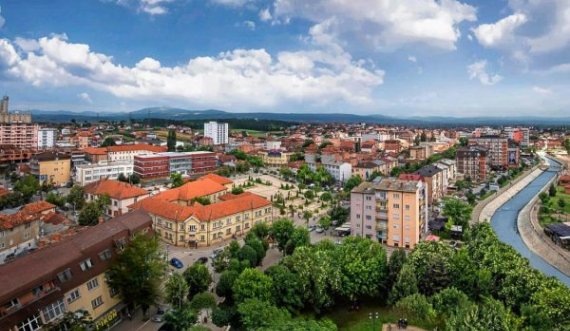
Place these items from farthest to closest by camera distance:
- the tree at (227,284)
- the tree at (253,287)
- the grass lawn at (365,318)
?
the tree at (227,284)
the grass lawn at (365,318)
the tree at (253,287)

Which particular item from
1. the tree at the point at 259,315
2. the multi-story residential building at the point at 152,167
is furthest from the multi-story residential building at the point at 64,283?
the multi-story residential building at the point at 152,167

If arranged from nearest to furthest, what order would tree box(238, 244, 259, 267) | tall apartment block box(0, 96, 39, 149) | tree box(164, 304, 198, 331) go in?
tree box(164, 304, 198, 331) < tree box(238, 244, 259, 267) < tall apartment block box(0, 96, 39, 149)

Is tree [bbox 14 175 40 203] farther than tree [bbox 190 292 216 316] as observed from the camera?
Yes

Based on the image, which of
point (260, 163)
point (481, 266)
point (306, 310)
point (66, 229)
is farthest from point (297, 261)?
point (260, 163)

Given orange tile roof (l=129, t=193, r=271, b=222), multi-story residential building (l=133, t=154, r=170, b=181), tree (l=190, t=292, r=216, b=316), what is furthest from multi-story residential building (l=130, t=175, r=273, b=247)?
multi-story residential building (l=133, t=154, r=170, b=181)

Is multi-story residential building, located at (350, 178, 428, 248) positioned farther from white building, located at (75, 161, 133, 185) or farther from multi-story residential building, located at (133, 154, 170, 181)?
white building, located at (75, 161, 133, 185)

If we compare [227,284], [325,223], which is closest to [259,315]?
[227,284]

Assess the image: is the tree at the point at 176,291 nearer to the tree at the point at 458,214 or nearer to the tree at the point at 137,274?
the tree at the point at 137,274
